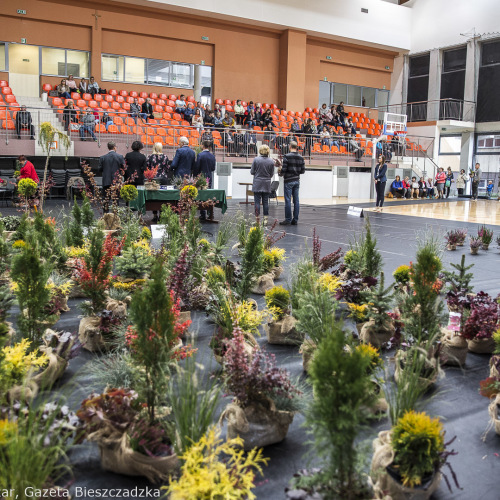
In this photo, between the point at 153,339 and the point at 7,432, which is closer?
the point at 7,432

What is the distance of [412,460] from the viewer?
2.00m

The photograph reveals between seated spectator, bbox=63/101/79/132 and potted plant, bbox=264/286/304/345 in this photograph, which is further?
seated spectator, bbox=63/101/79/132

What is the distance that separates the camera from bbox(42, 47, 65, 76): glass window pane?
65.8 ft

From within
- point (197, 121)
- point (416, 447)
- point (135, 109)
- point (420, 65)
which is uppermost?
point (420, 65)

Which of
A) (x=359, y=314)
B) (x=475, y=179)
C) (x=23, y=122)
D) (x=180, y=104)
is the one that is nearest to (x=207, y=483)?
(x=359, y=314)

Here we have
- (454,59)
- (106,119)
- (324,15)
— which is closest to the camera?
(106,119)

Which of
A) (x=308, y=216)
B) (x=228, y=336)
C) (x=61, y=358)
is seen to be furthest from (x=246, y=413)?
(x=308, y=216)

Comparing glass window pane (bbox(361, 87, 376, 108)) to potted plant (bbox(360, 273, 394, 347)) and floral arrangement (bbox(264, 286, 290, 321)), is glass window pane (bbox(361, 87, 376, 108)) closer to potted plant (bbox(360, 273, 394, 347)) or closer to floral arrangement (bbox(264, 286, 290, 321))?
floral arrangement (bbox(264, 286, 290, 321))

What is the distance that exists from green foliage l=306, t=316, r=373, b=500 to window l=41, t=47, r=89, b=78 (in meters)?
21.0

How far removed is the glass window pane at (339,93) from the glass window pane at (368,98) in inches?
48.3

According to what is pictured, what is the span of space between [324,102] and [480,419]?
25106mm

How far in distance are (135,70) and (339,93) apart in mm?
10358

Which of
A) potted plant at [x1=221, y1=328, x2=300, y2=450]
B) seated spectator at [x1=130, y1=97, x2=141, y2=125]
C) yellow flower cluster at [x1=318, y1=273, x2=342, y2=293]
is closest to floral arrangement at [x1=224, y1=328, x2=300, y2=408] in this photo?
potted plant at [x1=221, y1=328, x2=300, y2=450]

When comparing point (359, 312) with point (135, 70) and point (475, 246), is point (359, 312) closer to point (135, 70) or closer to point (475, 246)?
point (475, 246)
